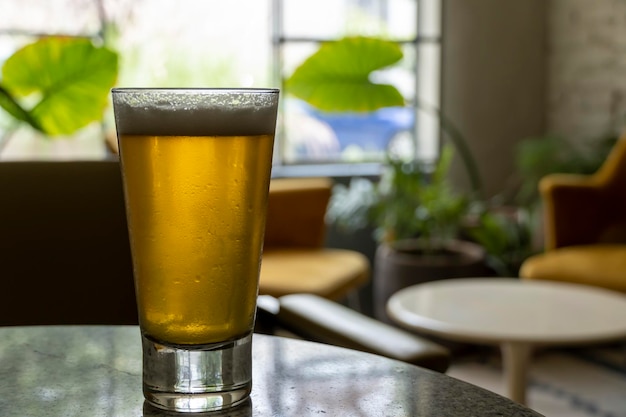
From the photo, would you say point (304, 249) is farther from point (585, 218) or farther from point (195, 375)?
point (195, 375)

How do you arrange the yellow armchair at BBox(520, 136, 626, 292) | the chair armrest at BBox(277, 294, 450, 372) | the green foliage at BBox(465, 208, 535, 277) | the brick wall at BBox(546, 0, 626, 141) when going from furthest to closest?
1. the brick wall at BBox(546, 0, 626, 141)
2. the green foliage at BBox(465, 208, 535, 277)
3. the yellow armchair at BBox(520, 136, 626, 292)
4. the chair armrest at BBox(277, 294, 450, 372)

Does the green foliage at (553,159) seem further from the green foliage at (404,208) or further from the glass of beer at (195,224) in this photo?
the glass of beer at (195,224)

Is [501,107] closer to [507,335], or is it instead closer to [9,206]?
[507,335]

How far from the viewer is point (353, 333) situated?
1.05m

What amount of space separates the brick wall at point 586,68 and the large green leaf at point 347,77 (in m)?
1.19

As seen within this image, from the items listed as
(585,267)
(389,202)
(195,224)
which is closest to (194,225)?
(195,224)

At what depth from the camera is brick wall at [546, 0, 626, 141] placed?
430cm

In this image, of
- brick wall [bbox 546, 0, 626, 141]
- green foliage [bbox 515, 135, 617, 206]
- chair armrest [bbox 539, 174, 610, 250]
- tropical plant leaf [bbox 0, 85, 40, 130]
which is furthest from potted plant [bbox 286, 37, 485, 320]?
tropical plant leaf [bbox 0, 85, 40, 130]

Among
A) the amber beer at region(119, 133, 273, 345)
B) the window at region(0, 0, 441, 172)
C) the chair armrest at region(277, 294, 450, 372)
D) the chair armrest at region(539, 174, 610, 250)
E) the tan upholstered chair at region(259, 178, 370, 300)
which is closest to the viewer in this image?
the amber beer at region(119, 133, 273, 345)

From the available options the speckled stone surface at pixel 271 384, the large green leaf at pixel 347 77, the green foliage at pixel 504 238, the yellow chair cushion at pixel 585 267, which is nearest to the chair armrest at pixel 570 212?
the yellow chair cushion at pixel 585 267

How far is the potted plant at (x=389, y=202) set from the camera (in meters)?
3.63

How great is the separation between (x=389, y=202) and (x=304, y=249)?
0.58 m

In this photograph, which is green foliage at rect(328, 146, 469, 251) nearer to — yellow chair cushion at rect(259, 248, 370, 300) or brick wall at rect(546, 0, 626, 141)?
yellow chair cushion at rect(259, 248, 370, 300)

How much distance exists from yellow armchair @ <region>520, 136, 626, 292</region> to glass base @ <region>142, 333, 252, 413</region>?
8.93ft
